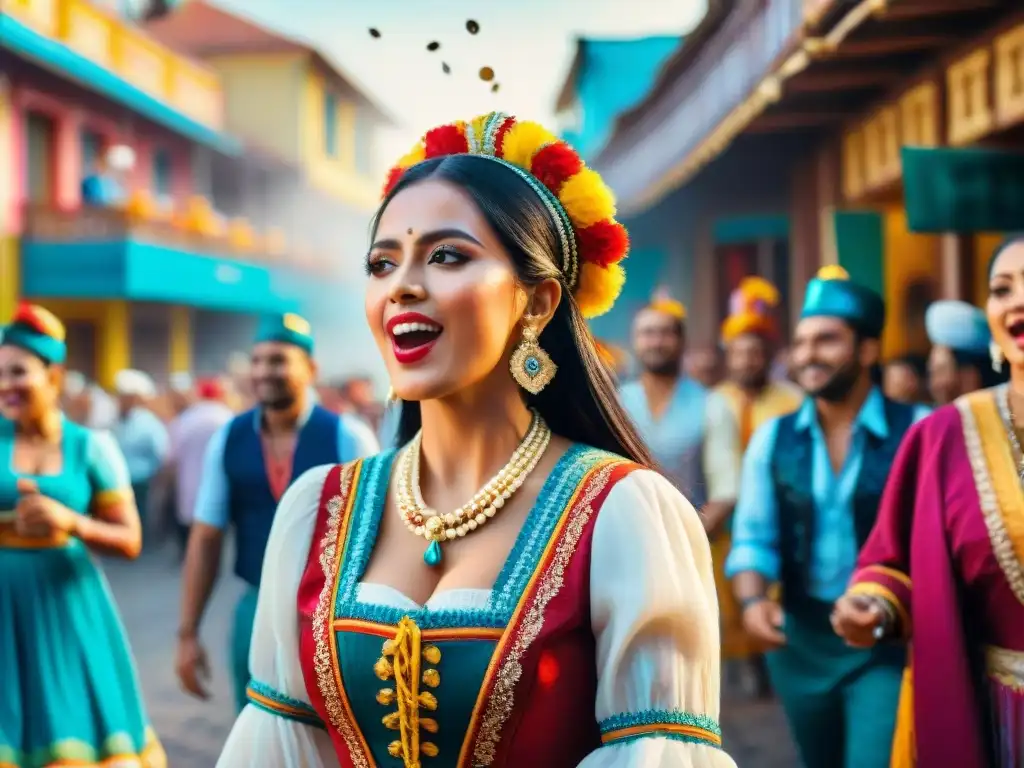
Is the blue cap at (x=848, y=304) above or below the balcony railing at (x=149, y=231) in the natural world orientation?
below

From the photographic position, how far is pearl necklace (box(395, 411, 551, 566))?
217 centimetres

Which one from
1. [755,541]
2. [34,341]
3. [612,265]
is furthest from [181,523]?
[612,265]

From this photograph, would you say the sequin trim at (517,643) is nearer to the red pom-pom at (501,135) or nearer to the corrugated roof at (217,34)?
the red pom-pom at (501,135)

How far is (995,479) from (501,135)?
65.5 inches

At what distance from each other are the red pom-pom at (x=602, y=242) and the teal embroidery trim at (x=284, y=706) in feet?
3.10

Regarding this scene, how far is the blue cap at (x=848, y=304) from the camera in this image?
4.70 meters

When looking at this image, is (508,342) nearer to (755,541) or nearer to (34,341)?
(755,541)

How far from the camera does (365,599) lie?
2.12m

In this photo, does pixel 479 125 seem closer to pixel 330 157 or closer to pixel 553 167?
pixel 553 167

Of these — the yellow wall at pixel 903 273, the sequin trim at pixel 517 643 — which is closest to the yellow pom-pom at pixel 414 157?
the sequin trim at pixel 517 643

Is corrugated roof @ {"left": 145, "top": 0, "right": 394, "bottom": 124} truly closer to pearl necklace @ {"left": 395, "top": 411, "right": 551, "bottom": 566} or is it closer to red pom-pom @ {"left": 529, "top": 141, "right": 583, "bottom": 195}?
red pom-pom @ {"left": 529, "top": 141, "right": 583, "bottom": 195}

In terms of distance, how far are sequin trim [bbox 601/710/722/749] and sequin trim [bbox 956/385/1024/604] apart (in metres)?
1.46

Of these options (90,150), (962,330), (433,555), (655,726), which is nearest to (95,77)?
(90,150)

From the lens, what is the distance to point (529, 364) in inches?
88.8
